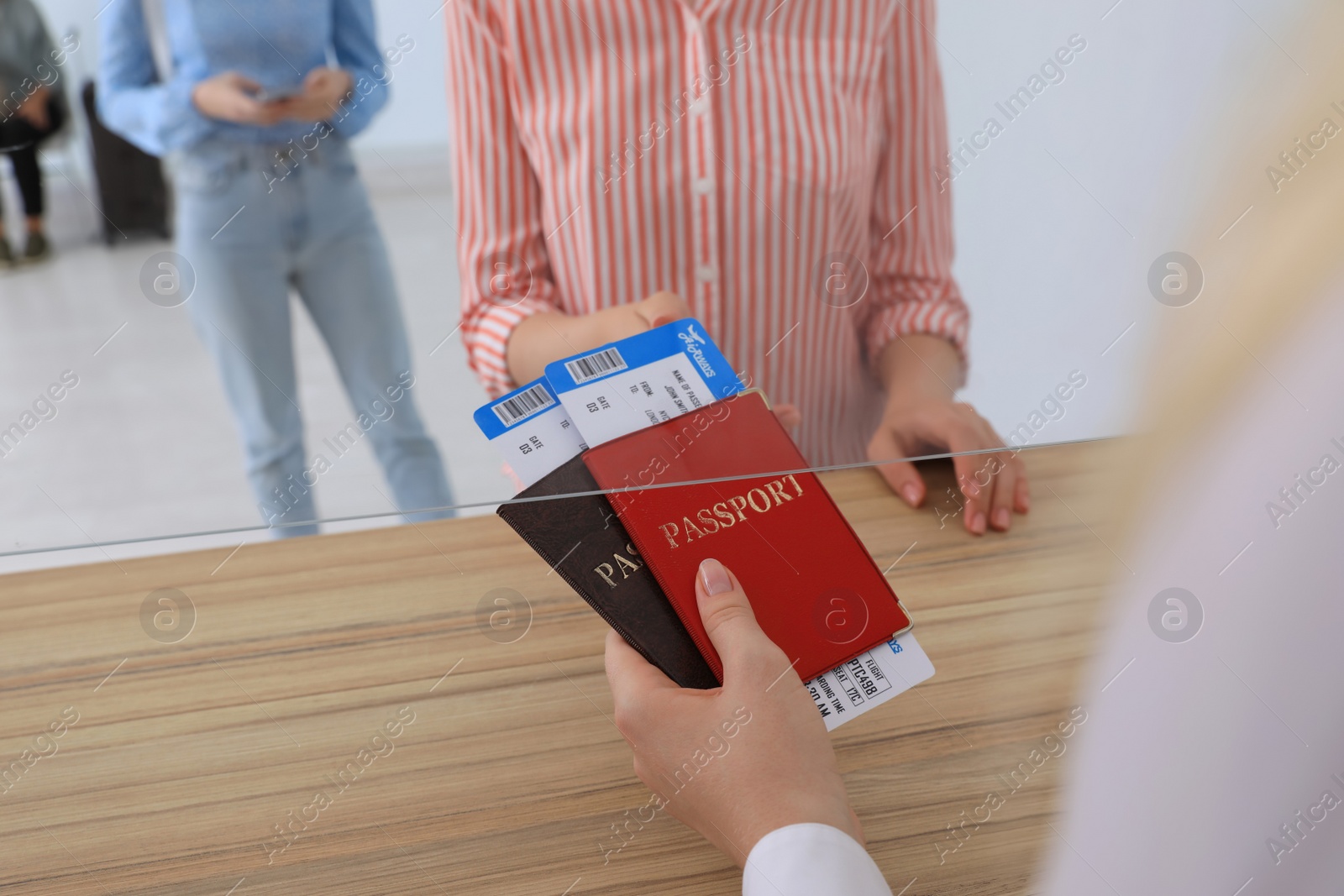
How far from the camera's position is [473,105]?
2.33 ft

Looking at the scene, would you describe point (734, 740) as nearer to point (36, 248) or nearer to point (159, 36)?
point (159, 36)

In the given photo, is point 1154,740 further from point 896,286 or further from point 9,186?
point 9,186

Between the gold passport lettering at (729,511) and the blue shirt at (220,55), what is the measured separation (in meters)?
1.02

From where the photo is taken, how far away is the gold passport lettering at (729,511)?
36 centimetres

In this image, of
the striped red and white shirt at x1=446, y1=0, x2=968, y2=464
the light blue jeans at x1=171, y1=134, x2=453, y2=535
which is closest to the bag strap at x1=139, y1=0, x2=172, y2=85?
the light blue jeans at x1=171, y1=134, x2=453, y2=535

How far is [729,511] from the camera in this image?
376 mm

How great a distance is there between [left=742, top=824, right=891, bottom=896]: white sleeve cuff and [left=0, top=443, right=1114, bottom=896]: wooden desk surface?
4cm

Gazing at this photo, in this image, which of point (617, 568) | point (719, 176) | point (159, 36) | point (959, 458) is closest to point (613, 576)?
point (617, 568)

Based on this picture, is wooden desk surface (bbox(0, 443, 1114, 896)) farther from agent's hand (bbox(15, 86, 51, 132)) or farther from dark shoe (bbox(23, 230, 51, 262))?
dark shoe (bbox(23, 230, 51, 262))

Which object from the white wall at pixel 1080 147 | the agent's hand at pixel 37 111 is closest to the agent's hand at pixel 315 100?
the agent's hand at pixel 37 111

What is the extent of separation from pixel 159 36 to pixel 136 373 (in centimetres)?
122

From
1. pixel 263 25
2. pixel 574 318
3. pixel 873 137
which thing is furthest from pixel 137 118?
pixel 873 137

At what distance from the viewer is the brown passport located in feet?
1.17

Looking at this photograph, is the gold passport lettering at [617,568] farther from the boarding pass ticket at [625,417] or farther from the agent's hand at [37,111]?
the agent's hand at [37,111]
